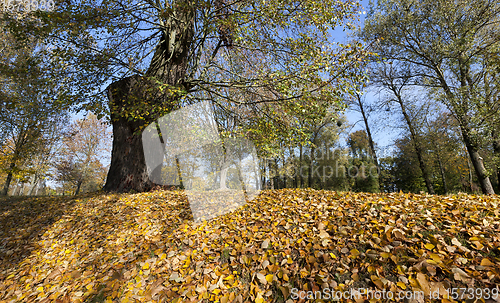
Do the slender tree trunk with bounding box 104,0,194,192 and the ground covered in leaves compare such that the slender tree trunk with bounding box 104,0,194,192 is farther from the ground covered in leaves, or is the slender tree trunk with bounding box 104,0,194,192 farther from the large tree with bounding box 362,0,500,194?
the large tree with bounding box 362,0,500,194

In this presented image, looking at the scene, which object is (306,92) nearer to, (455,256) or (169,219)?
(455,256)

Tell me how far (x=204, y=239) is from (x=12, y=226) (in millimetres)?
5690

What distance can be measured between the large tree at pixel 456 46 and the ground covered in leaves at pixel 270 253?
7336 mm

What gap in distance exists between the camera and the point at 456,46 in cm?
864

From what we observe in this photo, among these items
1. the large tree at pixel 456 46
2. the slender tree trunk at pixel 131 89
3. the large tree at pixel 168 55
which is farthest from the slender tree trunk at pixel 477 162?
the slender tree trunk at pixel 131 89

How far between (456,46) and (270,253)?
37.1ft

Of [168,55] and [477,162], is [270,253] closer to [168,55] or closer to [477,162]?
[168,55]

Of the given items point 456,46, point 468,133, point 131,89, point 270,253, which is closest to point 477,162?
point 468,133

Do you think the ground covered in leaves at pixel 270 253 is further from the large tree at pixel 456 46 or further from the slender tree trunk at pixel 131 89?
the large tree at pixel 456 46

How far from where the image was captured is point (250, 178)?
1922 cm

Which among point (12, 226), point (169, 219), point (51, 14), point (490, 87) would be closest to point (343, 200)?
point (169, 219)

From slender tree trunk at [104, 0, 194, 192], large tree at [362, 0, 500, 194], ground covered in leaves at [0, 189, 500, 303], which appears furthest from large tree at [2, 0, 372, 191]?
large tree at [362, 0, 500, 194]

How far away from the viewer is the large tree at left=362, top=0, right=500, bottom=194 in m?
8.41

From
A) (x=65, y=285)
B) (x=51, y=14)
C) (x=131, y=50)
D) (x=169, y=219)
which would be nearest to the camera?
(x=65, y=285)
